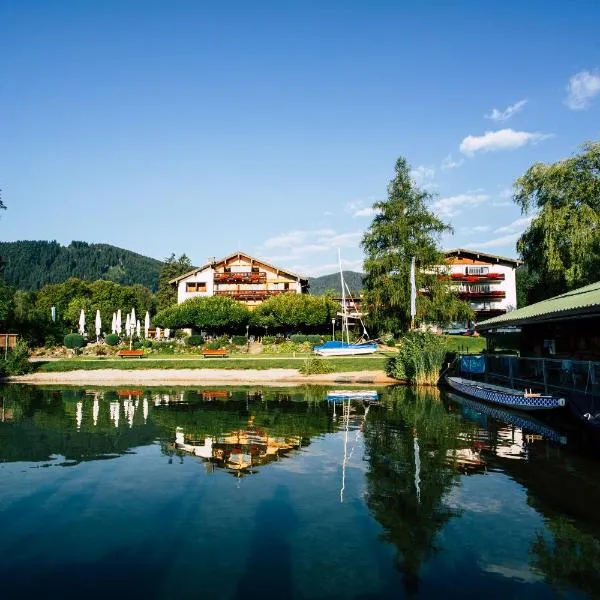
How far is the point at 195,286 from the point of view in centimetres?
7894

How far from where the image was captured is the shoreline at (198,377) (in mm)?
34312

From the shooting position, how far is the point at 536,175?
3700cm

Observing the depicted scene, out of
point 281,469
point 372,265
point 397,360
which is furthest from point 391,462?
point 372,265

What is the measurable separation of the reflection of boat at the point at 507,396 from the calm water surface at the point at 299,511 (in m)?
0.83

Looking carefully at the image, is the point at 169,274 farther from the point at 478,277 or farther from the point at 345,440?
the point at 345,440

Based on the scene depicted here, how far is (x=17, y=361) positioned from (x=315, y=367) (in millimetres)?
22737

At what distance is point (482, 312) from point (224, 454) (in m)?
68.8

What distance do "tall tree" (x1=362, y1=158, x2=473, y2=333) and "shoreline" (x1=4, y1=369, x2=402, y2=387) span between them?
779cm

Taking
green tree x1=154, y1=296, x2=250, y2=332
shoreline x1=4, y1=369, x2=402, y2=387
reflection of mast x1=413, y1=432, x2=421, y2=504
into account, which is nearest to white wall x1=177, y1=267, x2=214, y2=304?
green tree x1=154, y1=296, x2=250, y2=332

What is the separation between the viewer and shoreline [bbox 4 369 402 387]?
113ft

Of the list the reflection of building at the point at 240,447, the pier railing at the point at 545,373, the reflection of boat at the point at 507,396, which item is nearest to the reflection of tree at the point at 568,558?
the reflection of building at the point at 240,447

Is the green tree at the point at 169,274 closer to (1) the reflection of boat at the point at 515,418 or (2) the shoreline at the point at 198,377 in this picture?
(2) the shoreline at the point at 198,377

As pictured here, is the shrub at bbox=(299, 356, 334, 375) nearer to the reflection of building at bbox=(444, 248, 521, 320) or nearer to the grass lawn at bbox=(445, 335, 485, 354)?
the grass lawn at bbox=(445, 335, 485, 354)

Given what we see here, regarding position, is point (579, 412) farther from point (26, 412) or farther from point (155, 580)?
point (26, 412)
